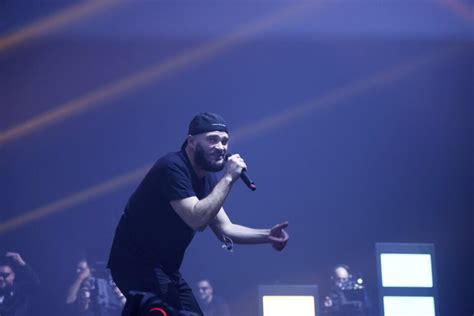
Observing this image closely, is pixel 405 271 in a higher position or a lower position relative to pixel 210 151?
lower

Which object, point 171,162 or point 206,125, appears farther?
point 206,125

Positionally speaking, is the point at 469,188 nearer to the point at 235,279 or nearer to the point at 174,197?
the point at 235,279

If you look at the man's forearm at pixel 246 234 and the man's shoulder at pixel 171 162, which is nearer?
the man's shoulder at pixel 171 162

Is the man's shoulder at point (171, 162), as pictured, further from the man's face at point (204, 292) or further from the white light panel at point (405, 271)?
the man's face at point (204, 292)

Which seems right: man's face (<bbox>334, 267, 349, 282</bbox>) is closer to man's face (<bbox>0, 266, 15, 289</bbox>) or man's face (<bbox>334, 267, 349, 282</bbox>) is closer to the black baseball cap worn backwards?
man's face (<bbox>0, 266, 15, 289</bbox>)

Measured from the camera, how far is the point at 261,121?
939 centimetres

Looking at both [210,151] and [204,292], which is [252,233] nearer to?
[210,151]

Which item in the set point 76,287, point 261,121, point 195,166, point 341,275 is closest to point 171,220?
point 195,166

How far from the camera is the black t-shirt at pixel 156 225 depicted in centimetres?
276

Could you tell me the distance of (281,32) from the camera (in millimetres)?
9258

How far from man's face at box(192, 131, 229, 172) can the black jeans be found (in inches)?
21.1

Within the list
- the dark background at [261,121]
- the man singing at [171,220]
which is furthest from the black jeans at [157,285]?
the dark background at [261,121]

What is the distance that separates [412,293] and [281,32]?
4631 millimetres

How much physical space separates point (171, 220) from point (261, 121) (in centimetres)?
667
